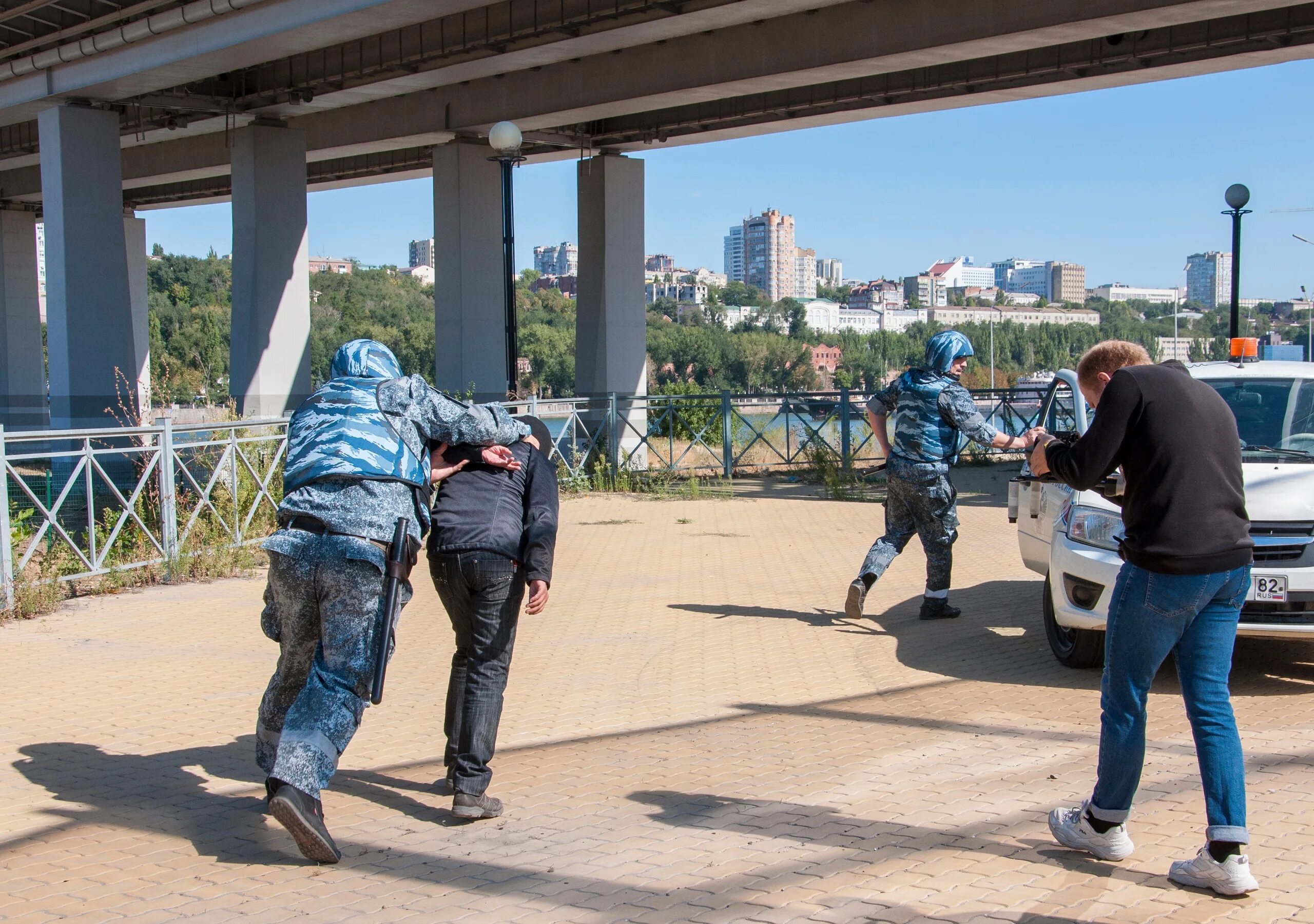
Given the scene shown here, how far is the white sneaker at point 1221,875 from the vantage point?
12.3ft

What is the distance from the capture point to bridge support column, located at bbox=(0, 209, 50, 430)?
3506 centimetres

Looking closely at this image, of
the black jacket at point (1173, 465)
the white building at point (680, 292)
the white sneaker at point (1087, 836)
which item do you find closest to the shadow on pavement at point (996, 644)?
the white sneaker at point (1087, 836)

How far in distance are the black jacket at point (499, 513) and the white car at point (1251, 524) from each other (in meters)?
2.36

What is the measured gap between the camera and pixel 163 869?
4203 mm

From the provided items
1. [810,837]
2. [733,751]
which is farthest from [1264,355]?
[810,837]

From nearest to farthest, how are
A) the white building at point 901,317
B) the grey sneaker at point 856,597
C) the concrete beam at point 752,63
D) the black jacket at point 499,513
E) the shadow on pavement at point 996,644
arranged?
the black jacket at point 499,513 → the shadow on pavement at point 996,644 → the grey sneaker at point 856,597 → the concrete beam at point 752,63 → the white building at point 901,317

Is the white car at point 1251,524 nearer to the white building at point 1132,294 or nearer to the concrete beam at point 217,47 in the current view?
the concrete beam at point 217,47

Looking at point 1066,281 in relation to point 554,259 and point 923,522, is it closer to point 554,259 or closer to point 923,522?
point 554,259

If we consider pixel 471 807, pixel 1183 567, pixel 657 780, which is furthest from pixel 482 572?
pixel 1183 567

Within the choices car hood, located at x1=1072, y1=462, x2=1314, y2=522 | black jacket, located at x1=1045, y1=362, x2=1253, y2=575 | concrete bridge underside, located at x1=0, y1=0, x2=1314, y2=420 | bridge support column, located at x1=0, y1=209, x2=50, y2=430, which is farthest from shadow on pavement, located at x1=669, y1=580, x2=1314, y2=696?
bridge support column, located at x1=0, y1=209, x2=50, y2=430

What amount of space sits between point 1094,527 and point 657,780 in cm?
293

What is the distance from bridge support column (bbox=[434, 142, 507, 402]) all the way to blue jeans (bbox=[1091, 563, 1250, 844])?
58.2 ft

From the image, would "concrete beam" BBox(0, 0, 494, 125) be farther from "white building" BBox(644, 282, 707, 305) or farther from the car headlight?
"white building" BBox(644, 282, 707, 305)

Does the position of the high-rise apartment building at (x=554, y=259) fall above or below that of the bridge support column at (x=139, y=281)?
above
